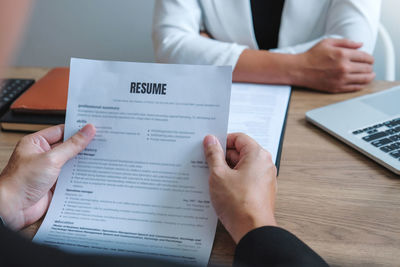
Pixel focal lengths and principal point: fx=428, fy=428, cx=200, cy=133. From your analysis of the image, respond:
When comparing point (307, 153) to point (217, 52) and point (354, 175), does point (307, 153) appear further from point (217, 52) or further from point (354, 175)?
point (217, 52)

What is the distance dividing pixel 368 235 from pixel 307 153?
222mm

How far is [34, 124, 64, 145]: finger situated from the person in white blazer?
495mm

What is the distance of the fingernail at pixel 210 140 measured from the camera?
0.64 m

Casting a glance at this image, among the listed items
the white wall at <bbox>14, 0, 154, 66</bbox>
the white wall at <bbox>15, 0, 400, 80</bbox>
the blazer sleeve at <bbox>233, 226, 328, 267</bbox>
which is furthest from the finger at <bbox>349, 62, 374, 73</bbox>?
the white wall at <bbox>14, 0, 154, 66</bbox>

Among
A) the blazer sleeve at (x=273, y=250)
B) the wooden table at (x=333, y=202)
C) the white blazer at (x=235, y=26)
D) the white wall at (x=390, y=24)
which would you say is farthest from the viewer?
the white wall at (x=390, y=24)

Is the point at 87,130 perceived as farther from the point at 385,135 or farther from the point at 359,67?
the point at 359,67

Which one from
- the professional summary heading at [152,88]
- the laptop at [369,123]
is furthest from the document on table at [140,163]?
the laptop at [369,123]

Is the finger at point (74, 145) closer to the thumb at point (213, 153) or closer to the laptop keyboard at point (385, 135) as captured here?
the thumb at point (213, 153)

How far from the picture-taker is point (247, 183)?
606 mm

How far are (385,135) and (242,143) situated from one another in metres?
0.30

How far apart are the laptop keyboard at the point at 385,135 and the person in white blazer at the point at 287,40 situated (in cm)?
21

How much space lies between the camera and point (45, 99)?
0.94 m

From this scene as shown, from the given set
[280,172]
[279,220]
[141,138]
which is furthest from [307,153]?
[141,138]

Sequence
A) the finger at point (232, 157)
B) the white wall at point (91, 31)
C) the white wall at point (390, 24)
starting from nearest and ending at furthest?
the finger at point (232, 157) → the white wall at point (390, 24) → the white wall at point (91, 31)
